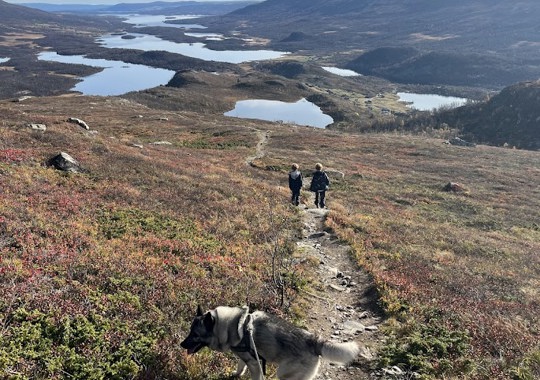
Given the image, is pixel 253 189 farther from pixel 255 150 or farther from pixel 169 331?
pixel 255 150

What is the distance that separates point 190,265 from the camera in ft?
39.3

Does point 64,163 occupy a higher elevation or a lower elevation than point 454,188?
higher

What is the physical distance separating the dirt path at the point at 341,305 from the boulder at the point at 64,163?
1178cm

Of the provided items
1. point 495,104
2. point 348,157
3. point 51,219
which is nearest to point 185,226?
point 51,219

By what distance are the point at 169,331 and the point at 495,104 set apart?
392 feet

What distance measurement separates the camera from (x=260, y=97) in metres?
167

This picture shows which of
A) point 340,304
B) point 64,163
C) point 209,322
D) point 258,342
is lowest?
point 340,304

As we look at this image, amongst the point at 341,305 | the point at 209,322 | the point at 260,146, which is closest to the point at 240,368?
the point at 209,322

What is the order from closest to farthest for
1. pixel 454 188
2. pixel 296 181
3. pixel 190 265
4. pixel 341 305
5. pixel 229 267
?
1. pixel 190 265
2. pixel 341 305
3. pixel 229 267
4. pixel 296 181
5. pixel 454 188

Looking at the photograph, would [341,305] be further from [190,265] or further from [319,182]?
[319,182]

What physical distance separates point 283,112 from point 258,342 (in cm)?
13625

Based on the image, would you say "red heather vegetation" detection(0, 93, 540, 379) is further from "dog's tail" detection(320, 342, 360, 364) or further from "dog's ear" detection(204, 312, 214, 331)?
"dog's tail" detection(320, 342, 360, 364)

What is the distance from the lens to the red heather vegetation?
783 cm

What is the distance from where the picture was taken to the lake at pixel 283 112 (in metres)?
128
